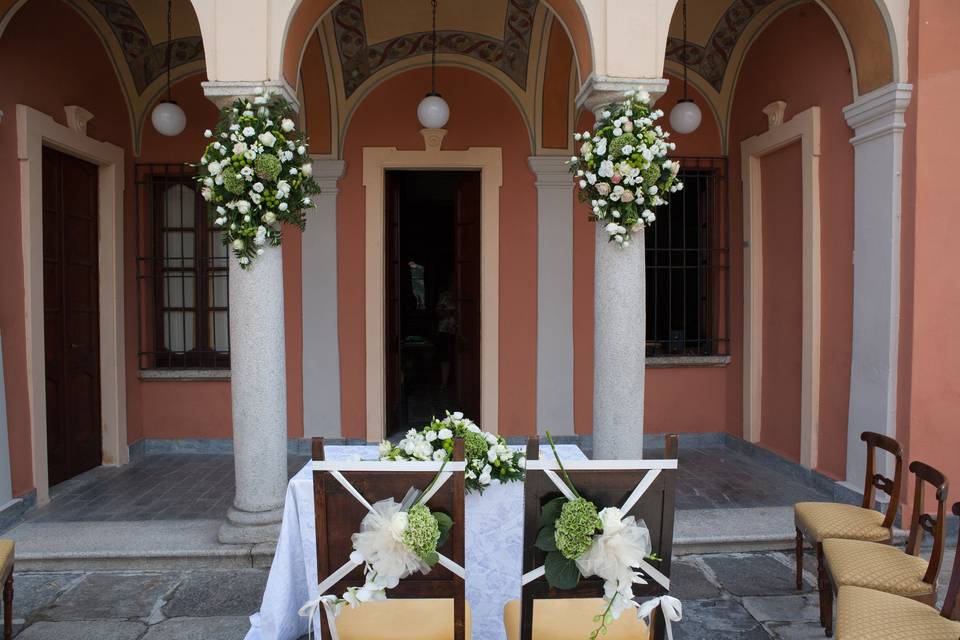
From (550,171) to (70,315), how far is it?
4.59m

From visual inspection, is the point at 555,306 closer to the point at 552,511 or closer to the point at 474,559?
the point at 474,559

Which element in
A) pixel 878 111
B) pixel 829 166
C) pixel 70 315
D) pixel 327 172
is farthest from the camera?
pixel 327 172

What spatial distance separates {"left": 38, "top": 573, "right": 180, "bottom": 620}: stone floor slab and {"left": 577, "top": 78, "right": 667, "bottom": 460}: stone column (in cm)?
280

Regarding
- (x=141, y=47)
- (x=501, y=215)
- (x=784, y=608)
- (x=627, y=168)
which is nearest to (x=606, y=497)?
(x=784, y=608)

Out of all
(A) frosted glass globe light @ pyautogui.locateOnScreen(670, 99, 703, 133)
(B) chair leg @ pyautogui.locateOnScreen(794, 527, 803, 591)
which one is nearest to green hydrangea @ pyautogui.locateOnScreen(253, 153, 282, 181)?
(A) frosted glass globe light @ pyautogui.locateOnScreen(670, 99, 703, 133)

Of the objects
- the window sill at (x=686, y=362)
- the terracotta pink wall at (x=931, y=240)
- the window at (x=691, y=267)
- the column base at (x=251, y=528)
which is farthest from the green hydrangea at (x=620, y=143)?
the window sill at (x=686, y=362)

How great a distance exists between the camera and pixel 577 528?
1.94 meters

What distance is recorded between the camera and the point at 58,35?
206 inches

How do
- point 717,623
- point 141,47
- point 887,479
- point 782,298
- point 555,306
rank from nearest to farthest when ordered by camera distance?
point 887,479, point 717,623, point 782,298, point 141,47, point 555,306

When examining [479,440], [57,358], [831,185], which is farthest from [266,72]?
[831,185]

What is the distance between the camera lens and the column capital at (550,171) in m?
6.30

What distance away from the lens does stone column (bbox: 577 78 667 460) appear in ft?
13.3

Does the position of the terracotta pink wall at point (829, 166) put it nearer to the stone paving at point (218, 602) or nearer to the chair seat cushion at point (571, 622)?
the stone paving at point (218, 602)

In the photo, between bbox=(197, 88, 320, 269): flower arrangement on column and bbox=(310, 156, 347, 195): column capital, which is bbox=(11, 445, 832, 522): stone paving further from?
bbox=(310, 156, 347, 195): column capital
